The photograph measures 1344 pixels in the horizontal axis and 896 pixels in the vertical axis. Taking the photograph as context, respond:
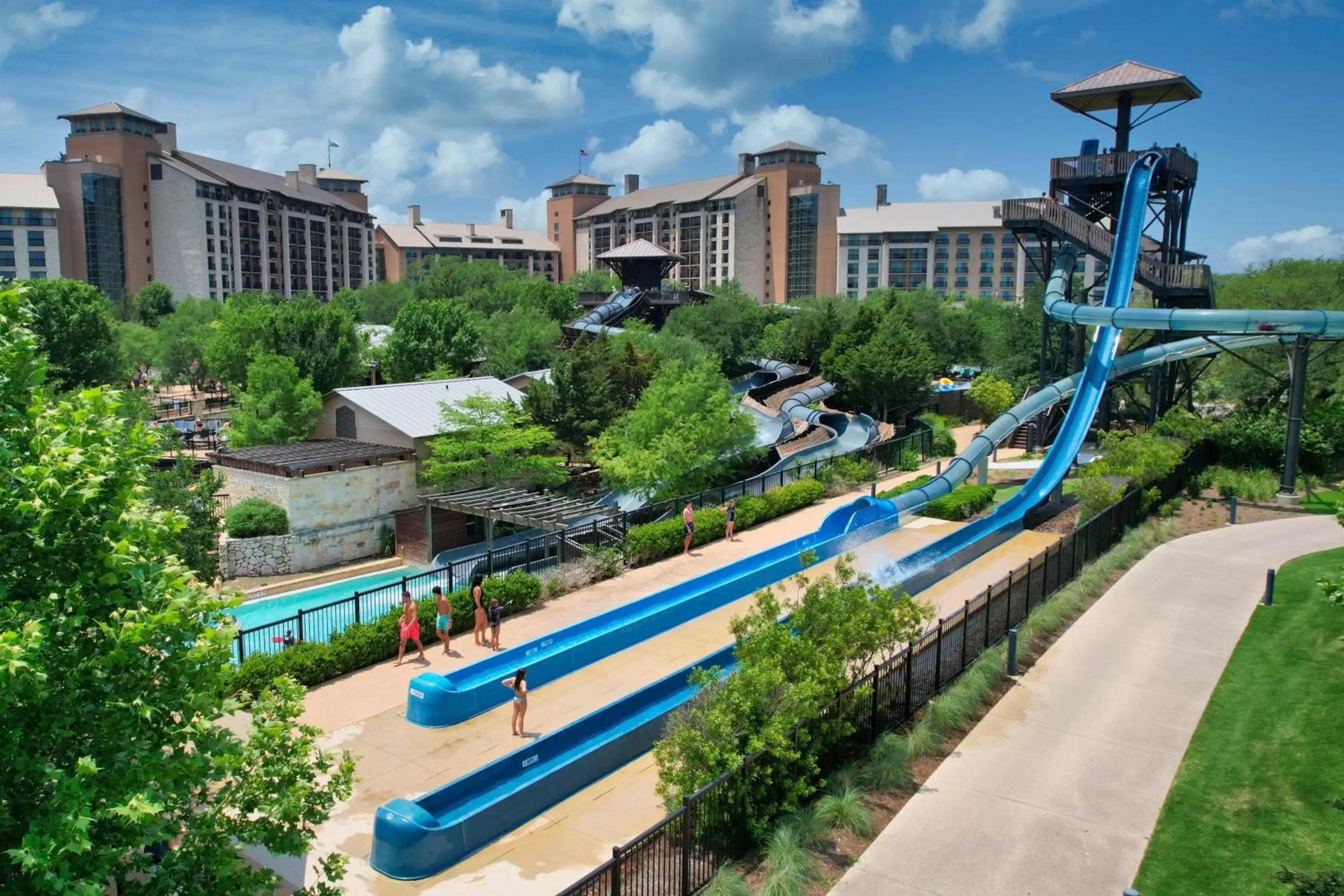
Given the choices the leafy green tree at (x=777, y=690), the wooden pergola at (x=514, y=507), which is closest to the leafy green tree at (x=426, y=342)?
the wooden pergola at (x=514, y=507)

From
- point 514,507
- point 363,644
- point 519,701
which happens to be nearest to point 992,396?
point 514,507

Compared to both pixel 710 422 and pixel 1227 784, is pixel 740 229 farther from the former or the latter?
pixel 1227 784

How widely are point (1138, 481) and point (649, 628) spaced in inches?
644

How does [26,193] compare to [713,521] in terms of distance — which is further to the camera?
[26,193]

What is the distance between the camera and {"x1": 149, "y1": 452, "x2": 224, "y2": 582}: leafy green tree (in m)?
24.0

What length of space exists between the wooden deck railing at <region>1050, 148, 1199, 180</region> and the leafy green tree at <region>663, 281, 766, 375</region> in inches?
Result: 918

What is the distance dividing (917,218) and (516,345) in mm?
93243

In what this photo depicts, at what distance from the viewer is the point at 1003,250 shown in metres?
132

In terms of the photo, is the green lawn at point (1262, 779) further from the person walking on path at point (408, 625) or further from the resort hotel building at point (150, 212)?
the resort hotel building at point (150, 212)

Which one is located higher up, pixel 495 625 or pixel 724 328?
pixel 724 328

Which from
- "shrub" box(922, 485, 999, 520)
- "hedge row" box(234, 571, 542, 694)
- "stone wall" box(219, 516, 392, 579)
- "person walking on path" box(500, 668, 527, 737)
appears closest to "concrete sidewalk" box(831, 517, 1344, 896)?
"person walking on path" box(500, 668, 527, 737)

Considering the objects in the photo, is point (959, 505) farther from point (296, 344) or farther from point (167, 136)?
point (167, 136)

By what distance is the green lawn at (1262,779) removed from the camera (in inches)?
433

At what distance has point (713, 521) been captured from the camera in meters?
28.2
